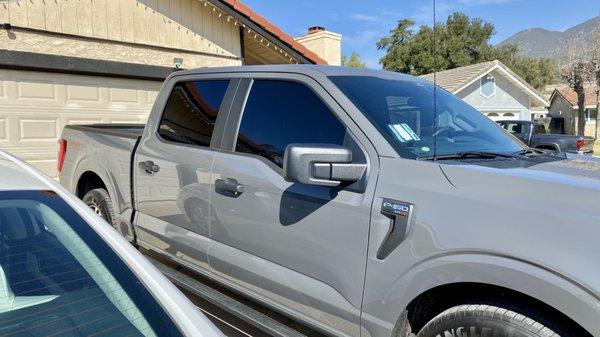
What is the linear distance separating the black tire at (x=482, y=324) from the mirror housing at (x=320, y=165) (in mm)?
778

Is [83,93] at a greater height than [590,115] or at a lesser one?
lesser

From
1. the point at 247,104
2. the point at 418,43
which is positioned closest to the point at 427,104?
the point at 247,104

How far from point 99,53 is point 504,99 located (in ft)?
94.2

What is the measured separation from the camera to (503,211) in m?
2.05

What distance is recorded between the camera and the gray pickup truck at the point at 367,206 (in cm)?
197

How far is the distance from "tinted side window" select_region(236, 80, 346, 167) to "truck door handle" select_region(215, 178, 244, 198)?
9.5 inches

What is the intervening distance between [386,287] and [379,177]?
534 mm

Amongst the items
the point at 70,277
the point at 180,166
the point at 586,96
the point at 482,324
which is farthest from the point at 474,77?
the point at 70,277

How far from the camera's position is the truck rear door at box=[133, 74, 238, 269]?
3502 mm

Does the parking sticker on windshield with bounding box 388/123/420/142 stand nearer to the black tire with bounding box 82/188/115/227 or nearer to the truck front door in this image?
the truck front door

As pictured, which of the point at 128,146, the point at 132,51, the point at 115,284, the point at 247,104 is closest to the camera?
the point at 115,284

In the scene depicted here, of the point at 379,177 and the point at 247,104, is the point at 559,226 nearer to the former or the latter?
the point at 379,177

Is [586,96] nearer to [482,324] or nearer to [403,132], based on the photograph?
[403,132]

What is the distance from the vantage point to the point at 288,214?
9.23 ft
